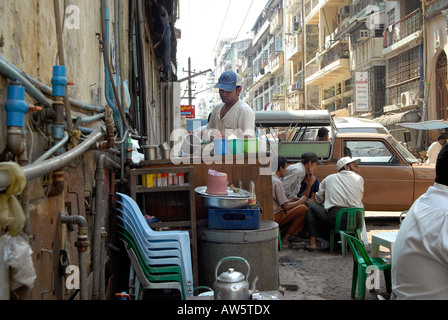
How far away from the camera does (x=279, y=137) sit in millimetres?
10680

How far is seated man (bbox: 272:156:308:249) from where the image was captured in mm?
7332

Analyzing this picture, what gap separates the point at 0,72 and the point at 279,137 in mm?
9127

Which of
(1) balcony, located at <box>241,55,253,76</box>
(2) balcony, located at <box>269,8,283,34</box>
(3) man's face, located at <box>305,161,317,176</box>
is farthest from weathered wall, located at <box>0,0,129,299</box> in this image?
(1) balcony, located at <box>241,55,253,76</box>

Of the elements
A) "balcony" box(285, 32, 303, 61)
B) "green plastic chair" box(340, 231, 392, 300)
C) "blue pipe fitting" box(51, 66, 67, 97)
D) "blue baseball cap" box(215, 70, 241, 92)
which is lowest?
"green plastic chair" box(340, 231, 392, 300)

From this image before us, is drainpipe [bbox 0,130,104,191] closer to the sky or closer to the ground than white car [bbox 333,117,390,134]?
closer to the ground

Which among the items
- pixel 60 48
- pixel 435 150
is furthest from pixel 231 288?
pixel 435 150

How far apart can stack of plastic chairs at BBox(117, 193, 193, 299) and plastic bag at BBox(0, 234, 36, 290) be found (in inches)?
81.1

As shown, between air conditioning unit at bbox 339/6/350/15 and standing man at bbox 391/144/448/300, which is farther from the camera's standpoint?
air conditioning unit at bbox 339/6/350/15

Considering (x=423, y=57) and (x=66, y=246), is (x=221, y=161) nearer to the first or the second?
(x=66, y=246)

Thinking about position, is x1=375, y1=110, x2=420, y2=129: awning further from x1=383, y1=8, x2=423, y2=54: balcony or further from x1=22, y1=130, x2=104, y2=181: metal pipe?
x1=22, y1=130, x2=104, y2=181: metal pipe

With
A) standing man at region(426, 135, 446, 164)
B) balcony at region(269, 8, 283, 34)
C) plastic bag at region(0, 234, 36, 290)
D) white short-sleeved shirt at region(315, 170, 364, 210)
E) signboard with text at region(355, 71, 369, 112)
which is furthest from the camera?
balcony at region(269, 8, 283, 34)

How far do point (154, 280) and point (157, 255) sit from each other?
224 mm

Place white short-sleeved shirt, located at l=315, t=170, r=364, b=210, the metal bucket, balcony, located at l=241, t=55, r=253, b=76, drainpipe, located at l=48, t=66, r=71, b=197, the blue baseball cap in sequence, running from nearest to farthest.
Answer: drainpipe, located at l=48, t=66, r=71, b=197, the metal bucket, the blue baseball cap, white short-sleeved shirt, located at l=315, t=170, r=364, b=210, balcony, located at l=241, t=55, r=253, b=76

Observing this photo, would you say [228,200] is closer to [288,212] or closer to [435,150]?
[288,212]
